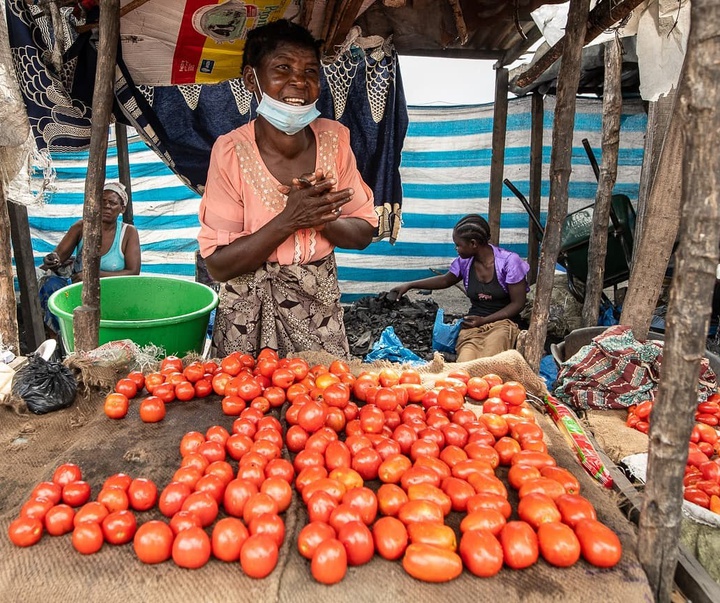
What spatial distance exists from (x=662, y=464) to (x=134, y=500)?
5.02ft

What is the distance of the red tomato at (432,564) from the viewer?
→ 1387 millimetres

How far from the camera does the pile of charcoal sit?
19.8 ft

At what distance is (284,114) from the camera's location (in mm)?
2664

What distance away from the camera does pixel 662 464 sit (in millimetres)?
1425

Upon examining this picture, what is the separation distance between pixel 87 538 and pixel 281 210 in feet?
5.84

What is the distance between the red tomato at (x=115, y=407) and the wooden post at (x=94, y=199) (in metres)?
0.77

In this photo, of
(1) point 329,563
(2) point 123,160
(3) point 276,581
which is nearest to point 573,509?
(1) point 329,563

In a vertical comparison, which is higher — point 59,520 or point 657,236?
point 657,236

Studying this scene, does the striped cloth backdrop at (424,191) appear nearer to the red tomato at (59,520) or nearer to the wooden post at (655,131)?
the wooden post at (655,131)

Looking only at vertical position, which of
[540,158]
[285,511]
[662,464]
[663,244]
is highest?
[540,158]

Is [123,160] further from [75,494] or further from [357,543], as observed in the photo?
[357,543]

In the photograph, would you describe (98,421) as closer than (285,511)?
No

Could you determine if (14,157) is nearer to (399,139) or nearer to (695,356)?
(399,139)

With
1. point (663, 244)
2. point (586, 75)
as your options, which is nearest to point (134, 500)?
point (663, 244)
